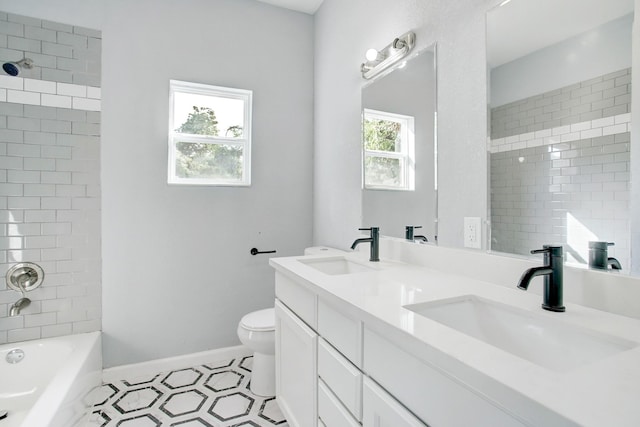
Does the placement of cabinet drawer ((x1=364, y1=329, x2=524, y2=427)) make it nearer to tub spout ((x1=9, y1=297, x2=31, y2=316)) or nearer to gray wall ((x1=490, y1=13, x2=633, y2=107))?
gray wall ((x1=490, y1=13, x2=633, y2=107))

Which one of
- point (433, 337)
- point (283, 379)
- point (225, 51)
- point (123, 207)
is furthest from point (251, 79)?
point (433, 337)

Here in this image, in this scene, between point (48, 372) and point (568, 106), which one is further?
point (48, 372)

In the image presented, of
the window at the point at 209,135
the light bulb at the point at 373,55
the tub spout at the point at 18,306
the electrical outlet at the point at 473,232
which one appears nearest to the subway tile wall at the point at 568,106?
the electrical outlet at the point at 473,232

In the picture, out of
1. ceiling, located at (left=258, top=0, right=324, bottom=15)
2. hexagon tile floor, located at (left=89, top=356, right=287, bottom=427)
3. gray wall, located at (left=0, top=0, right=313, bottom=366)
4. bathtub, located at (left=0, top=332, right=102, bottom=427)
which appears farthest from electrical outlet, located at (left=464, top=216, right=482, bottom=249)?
ceiling, located at (left=258, top=0, right=324, bottom=15)

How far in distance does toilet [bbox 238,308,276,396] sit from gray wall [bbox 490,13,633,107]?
1.68 metres

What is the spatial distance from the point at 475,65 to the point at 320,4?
1.83 meters

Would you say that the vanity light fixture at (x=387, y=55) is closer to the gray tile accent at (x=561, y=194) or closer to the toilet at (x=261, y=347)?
the gray tile accent at (x=561, y=194)

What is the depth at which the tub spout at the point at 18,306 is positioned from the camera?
196 centimetres

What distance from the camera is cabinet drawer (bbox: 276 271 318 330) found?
4.30ft

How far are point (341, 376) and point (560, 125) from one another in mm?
1066

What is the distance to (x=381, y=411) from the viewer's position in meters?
0.86

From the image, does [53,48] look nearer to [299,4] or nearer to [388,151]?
[299,4]

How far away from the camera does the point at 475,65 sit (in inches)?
52.4

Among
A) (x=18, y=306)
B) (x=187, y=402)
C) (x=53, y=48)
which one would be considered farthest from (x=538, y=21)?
(x=18, y=306)
